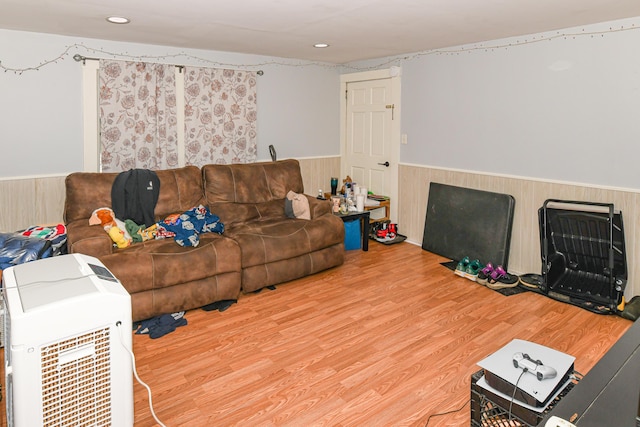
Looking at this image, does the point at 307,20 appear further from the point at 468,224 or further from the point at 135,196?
the point at 468,224

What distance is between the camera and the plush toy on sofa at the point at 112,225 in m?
3.29

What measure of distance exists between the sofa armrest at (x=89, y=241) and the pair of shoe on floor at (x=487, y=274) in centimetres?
304

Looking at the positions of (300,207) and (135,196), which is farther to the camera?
(300,207)

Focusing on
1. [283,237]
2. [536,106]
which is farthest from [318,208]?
[536,106]

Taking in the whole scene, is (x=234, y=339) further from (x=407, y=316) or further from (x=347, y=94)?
(x=347, y=94)

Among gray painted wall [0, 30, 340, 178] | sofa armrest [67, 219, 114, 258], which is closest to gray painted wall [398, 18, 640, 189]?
gray painted wall [0, 30, 340, 178]

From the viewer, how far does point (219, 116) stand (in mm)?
4887

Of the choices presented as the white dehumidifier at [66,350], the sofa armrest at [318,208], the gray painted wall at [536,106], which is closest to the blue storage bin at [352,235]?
the sofa armrest at [318,208]

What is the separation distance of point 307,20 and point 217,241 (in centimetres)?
183

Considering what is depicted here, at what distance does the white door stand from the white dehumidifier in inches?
166

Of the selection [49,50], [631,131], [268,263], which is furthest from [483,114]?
[49,50]

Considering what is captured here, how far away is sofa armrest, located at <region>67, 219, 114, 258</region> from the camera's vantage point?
3.04 metres

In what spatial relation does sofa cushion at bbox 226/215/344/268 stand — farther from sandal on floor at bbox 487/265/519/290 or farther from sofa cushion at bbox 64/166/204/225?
sandal on floor at bbox 487/265/519/290

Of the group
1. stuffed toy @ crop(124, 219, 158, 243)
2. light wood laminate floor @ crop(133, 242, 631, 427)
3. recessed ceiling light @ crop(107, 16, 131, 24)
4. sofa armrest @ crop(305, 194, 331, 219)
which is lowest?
light wood laminate floor @ crop(133, 242, 631, 427)
